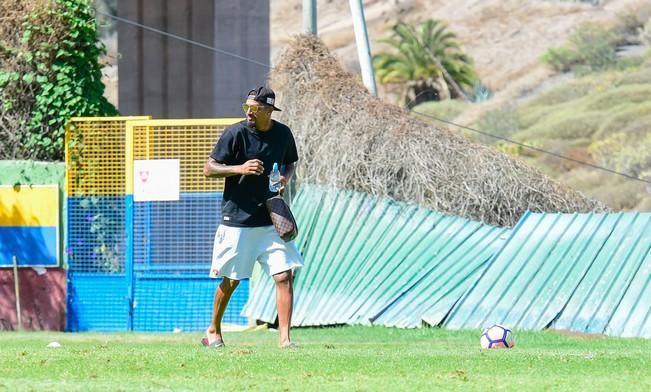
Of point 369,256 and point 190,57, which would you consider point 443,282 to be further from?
point 190,57

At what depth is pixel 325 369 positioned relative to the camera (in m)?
8.91

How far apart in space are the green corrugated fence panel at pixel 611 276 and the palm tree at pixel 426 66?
43.9 metres

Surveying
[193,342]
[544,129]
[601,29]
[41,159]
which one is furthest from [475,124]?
[193,342]

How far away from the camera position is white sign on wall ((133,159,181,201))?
652 inches

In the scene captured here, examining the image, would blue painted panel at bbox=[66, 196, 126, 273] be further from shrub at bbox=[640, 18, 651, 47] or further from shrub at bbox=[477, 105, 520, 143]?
shrub at bbox=[640, 18, 651, 47]

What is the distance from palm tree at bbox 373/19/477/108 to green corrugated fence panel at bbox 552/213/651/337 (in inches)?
1729

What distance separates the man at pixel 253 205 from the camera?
36.1 ft

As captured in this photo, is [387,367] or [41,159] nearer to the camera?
[387,367]

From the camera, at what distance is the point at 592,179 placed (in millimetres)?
48250

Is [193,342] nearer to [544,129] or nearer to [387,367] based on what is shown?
[387,367]

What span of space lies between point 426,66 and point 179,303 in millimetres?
42980

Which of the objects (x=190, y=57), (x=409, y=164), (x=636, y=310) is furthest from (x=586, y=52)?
(x=636, y=310)

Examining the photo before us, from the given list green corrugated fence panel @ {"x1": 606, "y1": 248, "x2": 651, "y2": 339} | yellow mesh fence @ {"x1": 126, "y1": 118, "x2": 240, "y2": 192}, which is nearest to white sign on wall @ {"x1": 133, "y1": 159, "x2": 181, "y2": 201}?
yellow mesh fence @ {"x1": 126, "y1": 118, "x2": 240, "y2": 192}

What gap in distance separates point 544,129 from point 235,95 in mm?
25599
